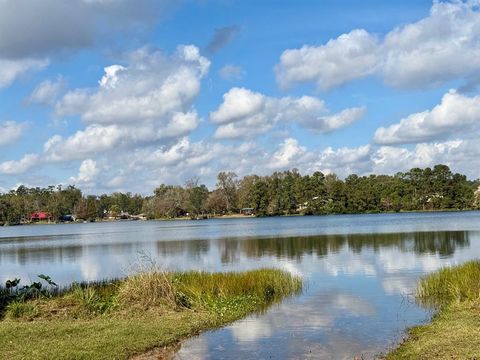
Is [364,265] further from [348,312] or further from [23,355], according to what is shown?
[23,355]

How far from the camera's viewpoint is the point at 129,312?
2011 centimetres

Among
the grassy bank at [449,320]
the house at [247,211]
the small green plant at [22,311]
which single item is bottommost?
the grassy bank at [449,320]

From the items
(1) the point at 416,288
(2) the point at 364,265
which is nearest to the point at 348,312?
(1) the point at 416,288

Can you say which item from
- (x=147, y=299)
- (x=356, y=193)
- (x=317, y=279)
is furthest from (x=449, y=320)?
(x=356, y=193)

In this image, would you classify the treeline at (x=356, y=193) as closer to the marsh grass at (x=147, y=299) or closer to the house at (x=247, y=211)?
the house at (x=247, y=211)

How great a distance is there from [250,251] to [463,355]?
38.2 metres

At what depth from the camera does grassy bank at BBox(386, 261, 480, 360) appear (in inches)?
538

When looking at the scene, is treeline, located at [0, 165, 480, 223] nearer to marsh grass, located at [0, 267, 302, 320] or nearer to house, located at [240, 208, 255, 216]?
house, located at [240, 208, 255, 216]

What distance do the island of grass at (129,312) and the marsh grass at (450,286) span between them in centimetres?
600

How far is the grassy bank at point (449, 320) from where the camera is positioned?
44.8ft

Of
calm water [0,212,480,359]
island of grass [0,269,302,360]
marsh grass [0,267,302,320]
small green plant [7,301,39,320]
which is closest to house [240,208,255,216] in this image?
calm water [0,212,480,359]

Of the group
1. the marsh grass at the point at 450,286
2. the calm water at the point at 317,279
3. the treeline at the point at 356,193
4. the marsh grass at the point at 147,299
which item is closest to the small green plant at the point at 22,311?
the marsh grass at the point at 147,299

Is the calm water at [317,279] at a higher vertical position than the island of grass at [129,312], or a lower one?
lower

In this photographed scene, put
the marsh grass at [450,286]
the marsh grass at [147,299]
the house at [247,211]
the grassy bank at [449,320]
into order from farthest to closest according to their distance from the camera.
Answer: the house at [247,211]
the marsh grass at [450,286]
the marsh grass at [147,299]
the grassy bank at [449,320]
